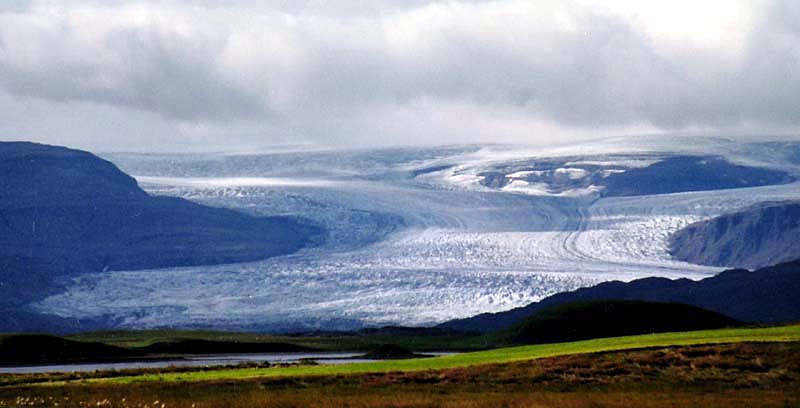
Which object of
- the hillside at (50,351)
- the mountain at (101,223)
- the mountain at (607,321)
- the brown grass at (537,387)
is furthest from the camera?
the mountain at (101,223)

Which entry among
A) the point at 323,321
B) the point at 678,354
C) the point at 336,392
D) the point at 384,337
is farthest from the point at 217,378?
the point at 323,321

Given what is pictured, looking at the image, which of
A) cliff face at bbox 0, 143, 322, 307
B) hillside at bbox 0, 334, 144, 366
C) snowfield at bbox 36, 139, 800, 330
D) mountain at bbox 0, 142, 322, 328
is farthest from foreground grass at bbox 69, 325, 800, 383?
cliff face at bbox 0, 143, 322, 307

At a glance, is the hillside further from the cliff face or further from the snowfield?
the cliff face

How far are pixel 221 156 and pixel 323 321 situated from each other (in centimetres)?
3838

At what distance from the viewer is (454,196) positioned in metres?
98.2

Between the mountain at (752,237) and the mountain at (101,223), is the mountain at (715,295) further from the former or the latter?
the mountain at (101,223)

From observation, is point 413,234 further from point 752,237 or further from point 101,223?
point 101,223

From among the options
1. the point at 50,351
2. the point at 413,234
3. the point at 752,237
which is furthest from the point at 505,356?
the point at 752,237

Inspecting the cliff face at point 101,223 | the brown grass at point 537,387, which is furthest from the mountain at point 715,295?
the brown grass at point 537,387

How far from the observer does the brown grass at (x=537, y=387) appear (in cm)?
2262

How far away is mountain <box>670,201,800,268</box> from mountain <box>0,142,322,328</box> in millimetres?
29866

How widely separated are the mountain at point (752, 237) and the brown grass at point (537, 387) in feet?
230

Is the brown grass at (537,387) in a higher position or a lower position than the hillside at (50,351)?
higher

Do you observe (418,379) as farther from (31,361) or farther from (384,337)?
A: (384,337)
